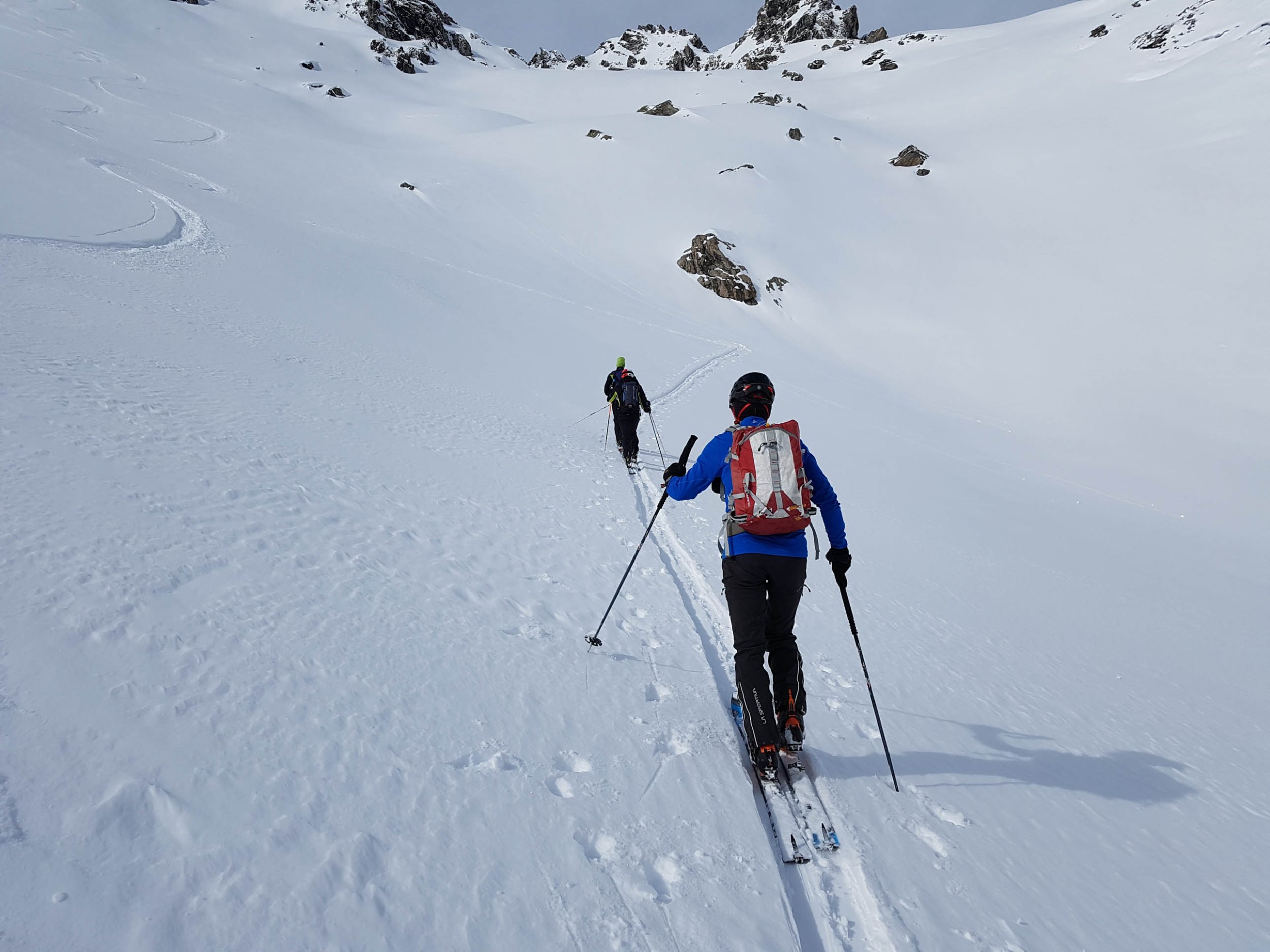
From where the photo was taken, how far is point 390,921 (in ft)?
6.67

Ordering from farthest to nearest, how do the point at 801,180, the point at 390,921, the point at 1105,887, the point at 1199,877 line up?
1. the point at 801,180
2. the point at 1199,877
3. the point at 1105,887
4. the point at 390,921

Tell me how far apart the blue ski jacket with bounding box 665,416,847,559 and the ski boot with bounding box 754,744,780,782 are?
109 cm

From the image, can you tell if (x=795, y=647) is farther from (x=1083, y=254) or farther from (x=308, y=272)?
(x=1083, y=254)

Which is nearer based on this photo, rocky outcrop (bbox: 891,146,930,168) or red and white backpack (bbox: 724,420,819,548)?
red and white backpack (bbox: 724,420,819,548)

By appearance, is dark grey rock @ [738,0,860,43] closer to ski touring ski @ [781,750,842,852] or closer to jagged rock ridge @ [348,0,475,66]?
jagged rock ridge @ [348,0,475,66]

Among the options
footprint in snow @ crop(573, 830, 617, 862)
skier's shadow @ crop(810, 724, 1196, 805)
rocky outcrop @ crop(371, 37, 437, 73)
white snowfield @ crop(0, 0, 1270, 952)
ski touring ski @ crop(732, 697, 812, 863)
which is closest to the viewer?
white snowfield @ crop(0, 0, 1270, 952)

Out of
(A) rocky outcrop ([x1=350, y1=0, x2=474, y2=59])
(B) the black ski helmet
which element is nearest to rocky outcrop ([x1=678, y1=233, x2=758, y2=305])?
(B) the black ski helmet

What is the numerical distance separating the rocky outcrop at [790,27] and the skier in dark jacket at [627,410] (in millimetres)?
128306

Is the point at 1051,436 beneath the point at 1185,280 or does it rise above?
beneath

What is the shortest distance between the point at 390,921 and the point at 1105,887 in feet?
11.1

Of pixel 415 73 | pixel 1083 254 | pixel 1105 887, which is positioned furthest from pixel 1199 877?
pixel 415 73

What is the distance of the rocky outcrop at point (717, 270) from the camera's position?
34.7 meters

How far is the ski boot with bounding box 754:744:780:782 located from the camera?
3135mm

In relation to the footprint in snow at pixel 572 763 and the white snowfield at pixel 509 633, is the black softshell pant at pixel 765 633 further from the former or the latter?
the footprint in snow at pixel 572 763
